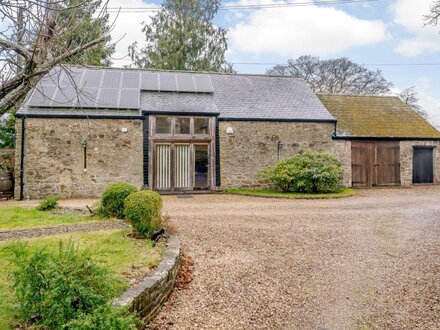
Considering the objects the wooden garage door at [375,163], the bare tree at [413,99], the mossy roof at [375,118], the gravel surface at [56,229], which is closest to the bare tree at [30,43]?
the gravel surface at [56,229]

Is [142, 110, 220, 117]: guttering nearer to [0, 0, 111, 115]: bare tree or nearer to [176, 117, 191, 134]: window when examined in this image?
[176, 117, 191, 134]: window

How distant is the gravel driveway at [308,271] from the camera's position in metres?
3.54

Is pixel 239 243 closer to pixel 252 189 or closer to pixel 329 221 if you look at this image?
pixel 329 221

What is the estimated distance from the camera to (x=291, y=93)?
673 inches

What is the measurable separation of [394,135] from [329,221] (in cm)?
1025

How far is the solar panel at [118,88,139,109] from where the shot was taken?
13812 millimetres

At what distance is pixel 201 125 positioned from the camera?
47.4ft

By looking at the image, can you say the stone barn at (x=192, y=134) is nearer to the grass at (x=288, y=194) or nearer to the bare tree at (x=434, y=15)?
the grass at (x=288, y=194)

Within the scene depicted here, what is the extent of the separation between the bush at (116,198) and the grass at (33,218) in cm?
40

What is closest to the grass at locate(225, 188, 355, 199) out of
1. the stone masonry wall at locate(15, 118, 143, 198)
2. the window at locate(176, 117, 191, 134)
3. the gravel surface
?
the window at locate(176, 117, 191, 134)

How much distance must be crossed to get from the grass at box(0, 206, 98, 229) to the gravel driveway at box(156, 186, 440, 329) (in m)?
2.35

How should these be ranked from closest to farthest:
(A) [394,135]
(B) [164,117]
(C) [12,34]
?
(C) [12,34] < (B) [164,117] < (A) [394,135]

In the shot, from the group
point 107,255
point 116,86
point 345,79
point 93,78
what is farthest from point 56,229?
point 345,79

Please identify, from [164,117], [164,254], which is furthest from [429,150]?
[164,254]
